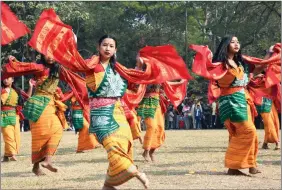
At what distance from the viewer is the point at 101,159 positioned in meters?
11.6

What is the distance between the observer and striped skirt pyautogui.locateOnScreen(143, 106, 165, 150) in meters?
11.3

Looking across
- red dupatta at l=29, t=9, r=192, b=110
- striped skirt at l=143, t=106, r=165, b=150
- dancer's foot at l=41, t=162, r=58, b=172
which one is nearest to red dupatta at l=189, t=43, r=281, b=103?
red dupatta at l=29, t=9, r=192, b=110

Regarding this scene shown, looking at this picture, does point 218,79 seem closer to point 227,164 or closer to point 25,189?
point 227,164

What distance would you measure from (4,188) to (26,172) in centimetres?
188

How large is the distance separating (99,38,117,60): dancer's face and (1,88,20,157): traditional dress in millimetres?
5312

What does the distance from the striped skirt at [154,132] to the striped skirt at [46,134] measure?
2.23 meters

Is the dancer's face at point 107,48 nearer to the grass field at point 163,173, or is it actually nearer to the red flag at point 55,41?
the red flag at point 55,41

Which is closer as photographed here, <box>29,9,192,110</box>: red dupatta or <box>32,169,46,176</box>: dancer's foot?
<box>29,9,192,110</box>: red dupatta

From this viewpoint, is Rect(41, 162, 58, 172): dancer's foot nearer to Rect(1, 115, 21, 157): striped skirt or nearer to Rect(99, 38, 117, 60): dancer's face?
Rect(99, 38, 117, 60): dancer's face

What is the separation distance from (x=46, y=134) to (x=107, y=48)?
2.54 meters

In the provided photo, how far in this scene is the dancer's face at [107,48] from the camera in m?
7.25

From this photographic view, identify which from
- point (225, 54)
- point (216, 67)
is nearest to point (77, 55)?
point (216, 67)

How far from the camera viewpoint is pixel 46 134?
368 inches

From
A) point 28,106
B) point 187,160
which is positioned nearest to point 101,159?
point 187,160
